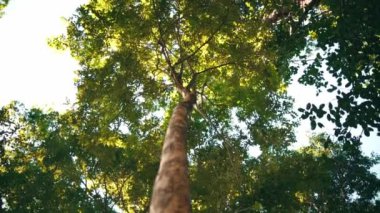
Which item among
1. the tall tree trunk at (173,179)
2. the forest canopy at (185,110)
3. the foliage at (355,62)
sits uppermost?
the forest canopy at (185,110)

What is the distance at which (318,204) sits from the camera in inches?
840

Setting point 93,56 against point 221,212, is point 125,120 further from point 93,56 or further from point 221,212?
point 221,212

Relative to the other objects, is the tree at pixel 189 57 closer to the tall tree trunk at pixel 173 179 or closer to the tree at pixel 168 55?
the tree at pixel 168 55

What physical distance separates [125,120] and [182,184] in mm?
9056

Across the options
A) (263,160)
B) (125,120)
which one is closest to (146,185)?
(125,120)

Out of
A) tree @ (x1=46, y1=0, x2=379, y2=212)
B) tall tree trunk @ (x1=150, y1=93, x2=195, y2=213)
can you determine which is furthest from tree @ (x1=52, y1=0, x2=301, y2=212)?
tall tree trunk @ (x1=150, y1=93, x2=195, y2=213)

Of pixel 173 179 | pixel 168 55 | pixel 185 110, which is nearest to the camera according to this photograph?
pixel 173 179

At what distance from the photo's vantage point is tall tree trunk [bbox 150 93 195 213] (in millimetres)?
4879

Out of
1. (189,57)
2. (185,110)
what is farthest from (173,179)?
(189,57)

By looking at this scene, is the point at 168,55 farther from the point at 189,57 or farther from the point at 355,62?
the point at 355,62

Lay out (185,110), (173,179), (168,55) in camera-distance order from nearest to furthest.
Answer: (173,179) → (185,110) → (168,55)

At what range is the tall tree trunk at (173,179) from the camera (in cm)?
488

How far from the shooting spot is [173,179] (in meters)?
5.53

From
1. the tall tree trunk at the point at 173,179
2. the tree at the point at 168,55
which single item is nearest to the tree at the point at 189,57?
the tree at the point at 168,55
